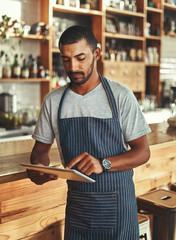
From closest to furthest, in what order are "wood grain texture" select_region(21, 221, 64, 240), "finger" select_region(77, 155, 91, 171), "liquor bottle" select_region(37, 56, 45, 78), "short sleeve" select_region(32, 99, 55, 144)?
"finger" select_region(77, 155, 91, 171)
"short sleeve" select_region(32, 99, 55, 144)
"wood grain texture" select_region(21, 221, 64, 240)
"liquor bottle" select_region(37, 56, 45, 78)

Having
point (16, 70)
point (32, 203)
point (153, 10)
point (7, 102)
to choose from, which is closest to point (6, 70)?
point (16, 70)

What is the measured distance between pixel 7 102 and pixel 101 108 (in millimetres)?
3049

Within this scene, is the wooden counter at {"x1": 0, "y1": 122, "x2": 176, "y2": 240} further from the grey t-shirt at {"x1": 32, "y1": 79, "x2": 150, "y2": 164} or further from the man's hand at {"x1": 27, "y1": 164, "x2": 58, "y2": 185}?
the grey t-shirt at {"x1": 32, "y1": 79, "x2": 150, "y2": 164}

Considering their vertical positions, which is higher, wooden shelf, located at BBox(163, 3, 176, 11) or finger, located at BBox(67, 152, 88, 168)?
wooden shelf, located at BBox(163, 3, 176, 11)

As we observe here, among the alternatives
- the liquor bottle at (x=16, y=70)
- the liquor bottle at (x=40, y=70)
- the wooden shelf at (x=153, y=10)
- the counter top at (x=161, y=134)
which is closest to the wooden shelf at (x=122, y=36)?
the wooden shelf at (x=153, y=10)

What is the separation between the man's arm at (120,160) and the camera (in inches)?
51.6

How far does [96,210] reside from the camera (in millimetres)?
1442

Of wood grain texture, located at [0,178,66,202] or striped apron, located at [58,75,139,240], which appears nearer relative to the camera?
striped apron, located at [58,75,139,240]

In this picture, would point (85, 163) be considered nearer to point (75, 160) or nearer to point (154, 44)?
point (75, 160)

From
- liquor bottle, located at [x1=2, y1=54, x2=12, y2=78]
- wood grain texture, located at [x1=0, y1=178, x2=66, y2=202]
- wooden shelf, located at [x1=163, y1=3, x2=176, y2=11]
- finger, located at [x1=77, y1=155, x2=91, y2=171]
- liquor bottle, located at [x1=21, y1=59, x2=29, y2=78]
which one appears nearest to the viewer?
finger, located at [x1=77, y1=155, x2=91, y2=171]

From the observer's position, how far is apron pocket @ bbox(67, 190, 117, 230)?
1.45 metres

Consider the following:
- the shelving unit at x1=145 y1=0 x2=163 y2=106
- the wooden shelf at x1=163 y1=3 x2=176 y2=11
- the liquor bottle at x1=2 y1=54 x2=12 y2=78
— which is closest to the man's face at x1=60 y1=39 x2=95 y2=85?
the liquor bottle at x1=2 y1=54 x2=12 y2=78

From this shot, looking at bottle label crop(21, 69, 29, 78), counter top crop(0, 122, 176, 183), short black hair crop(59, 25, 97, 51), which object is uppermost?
short black hair crop(59, 25, 97, 51)

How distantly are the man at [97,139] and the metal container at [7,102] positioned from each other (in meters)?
2.91
